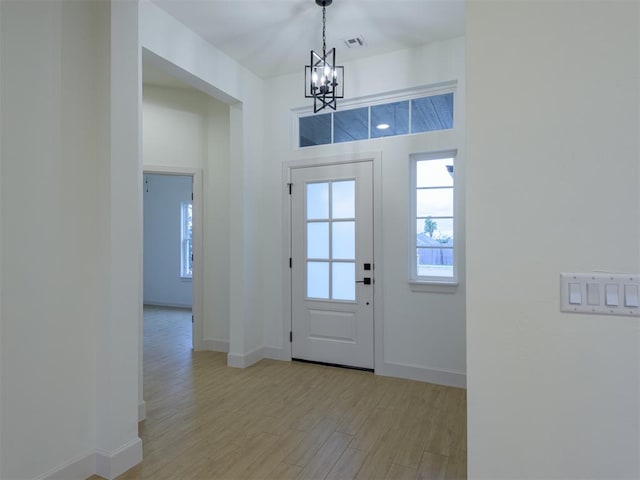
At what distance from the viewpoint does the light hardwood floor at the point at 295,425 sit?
7.01 ft

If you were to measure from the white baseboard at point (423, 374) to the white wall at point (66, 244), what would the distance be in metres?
2.29

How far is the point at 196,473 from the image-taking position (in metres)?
2.08

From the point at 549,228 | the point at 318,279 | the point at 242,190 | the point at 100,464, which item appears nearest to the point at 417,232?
the point at 318,279

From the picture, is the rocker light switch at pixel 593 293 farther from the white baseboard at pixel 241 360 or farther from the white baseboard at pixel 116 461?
the white baseboard at pixel 241 360

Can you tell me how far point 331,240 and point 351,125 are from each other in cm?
124

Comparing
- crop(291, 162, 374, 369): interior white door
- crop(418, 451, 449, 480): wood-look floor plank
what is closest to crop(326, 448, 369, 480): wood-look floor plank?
crop(418, 451, 449, 480): wood-look floor plank

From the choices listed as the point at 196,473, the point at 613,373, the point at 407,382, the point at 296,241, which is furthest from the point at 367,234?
the point at 613,373

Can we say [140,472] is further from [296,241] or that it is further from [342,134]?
[342,134]

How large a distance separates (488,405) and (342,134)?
3.21 meters

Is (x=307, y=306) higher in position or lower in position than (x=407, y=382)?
higher

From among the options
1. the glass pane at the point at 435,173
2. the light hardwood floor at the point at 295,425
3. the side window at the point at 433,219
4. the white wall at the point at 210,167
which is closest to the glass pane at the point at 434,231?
the side window at the point at 433,219

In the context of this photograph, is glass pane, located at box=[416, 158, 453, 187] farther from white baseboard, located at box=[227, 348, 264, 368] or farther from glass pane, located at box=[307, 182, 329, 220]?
white baseboard, located at box=[227, 348, 264, 368]

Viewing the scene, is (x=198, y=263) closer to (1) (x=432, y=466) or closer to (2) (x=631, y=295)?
(1) (x=432, y=466)

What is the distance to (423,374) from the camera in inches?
137
